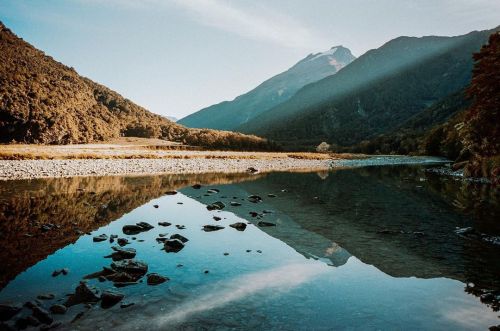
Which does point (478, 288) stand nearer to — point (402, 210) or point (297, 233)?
point (297, 233)

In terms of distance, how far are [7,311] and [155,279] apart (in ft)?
12.1

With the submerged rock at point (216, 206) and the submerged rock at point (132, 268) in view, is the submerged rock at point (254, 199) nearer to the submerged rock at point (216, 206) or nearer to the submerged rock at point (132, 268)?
the submerged rock at point (216, 206)

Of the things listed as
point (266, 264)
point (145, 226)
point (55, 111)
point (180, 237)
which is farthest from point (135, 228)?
point (55, 111)

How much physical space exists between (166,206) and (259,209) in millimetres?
6413

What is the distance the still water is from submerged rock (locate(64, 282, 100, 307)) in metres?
0.27

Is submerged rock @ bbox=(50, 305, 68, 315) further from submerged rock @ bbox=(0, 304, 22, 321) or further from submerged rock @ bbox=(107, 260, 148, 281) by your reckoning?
submerged rock @ bbox=(107, 260, 148, 281)

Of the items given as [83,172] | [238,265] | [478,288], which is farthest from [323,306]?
[83,172]

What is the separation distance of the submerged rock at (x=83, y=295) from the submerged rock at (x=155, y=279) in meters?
1.56

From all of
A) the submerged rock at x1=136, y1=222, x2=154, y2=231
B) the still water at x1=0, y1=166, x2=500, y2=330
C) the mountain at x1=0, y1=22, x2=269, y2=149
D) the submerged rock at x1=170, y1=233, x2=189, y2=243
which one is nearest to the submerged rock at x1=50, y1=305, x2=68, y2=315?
the still water at x1=0, y1=166, x2=500, y2=330

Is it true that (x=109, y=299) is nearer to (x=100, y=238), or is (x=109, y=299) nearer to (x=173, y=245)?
(x=173, y=245)

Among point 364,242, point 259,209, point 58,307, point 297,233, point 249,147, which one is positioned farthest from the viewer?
point 249,147

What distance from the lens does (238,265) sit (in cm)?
1233

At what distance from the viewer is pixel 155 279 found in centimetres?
1049

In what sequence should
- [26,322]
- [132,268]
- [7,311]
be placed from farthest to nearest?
[132,268]
[7,311]
[26,322]
